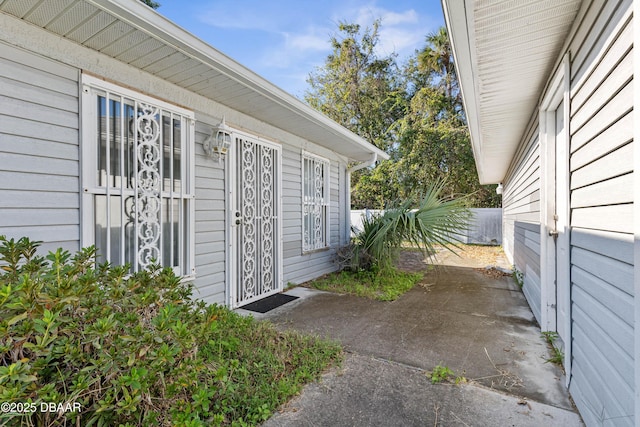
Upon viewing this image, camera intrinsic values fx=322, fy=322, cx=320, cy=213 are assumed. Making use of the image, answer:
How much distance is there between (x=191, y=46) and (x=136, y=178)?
45.8 inches

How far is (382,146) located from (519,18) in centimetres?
1336

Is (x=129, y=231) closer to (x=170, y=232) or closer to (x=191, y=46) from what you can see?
(x=170, y=232)

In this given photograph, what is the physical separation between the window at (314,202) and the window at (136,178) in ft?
7.38

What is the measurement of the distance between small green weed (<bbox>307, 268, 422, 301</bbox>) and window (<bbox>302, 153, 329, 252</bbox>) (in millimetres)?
621

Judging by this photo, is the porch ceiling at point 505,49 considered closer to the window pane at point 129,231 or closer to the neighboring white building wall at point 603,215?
the neighboring white building wall at point 603,215

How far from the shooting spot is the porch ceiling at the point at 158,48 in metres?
1.96

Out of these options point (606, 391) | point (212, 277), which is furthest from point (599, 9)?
point (212, 277)

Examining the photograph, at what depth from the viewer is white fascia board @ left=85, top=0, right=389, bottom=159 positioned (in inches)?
77.3

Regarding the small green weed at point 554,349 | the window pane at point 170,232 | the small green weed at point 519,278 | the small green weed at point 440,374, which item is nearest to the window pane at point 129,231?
the window pane at point 170,232

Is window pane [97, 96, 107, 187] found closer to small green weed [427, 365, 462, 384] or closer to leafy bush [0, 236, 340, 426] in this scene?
leafy bush [0, 236, 340, 426]

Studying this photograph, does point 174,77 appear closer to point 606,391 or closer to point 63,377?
point 63,377

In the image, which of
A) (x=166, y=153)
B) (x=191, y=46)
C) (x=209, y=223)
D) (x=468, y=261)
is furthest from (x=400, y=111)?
(x=191, y=46)

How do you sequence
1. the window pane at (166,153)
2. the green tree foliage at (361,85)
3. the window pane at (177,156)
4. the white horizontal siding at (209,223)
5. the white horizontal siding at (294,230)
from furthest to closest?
the green tree foliage at (361,85) < the white horizontal siding at (294,230) < the white horizontal siding at (209,223) < the window pane at (177,156) < the window pane at (166,153)

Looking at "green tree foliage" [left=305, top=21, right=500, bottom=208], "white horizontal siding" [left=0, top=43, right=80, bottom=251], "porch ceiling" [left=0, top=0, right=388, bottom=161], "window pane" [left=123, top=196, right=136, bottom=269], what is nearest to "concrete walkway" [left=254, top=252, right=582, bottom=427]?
"window pane" [left=123, top=196, right=136, bottom=269]
